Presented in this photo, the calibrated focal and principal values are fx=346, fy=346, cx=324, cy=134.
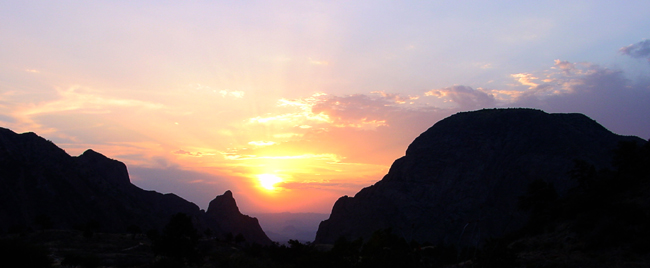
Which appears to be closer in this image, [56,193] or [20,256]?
[20,256]

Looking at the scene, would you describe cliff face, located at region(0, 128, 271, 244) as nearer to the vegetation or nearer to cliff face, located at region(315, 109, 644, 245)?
cliff face, located at region(315, 109, 644, 245)

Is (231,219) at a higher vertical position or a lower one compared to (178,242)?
lower

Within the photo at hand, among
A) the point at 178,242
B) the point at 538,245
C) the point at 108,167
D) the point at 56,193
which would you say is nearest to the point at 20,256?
the point at 178,242

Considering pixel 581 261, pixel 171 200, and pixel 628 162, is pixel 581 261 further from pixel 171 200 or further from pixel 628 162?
pixel 171 200

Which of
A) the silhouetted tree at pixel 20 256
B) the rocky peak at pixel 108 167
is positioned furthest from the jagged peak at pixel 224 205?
the silhouetted tree at pixel 20 256

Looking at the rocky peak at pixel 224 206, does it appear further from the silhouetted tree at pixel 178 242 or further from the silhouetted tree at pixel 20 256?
the silhouetted tree at pixel 20 256

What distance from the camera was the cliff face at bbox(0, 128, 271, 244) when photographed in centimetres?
10806

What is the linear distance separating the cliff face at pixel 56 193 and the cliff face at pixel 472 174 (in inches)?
3023

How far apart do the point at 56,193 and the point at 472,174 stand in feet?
464

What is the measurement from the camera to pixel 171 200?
177m

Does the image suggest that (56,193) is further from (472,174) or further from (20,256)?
(472,174)

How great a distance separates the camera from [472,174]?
119 meters

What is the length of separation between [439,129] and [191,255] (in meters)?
124

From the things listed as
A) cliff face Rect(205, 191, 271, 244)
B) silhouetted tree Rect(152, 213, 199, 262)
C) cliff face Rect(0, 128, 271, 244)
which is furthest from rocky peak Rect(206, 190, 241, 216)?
silhouetted tree Rect(152, 213, 199, 262)
